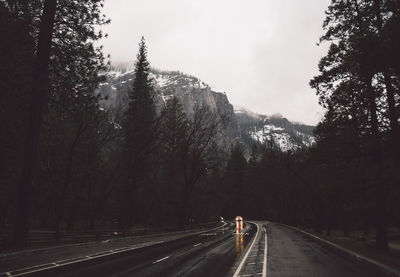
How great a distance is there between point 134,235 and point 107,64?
59.9ft

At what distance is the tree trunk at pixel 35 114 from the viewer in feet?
50.6

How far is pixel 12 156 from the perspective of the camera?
21.8 meters

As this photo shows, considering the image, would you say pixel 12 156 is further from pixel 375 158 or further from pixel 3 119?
pixel 375 158

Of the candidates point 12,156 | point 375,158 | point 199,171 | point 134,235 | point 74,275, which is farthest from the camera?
point 199,171

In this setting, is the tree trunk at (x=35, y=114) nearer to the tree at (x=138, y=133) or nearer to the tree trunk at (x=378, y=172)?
the tree trunk at (x=378, y=172)

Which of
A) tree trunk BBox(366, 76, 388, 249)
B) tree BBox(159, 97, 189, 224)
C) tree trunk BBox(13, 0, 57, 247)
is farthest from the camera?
tree BBox(159, 97, 189, 224)

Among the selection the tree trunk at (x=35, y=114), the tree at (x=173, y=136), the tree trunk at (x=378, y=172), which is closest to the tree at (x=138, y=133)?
the tree at (x=173, y=136)

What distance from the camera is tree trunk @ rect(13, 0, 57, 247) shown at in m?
15.4

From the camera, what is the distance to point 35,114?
16062 mm

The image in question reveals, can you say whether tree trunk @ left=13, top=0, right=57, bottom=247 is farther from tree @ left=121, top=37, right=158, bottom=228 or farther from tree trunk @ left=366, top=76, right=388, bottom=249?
tree @ left=121, top=37, right=158, bottom=228

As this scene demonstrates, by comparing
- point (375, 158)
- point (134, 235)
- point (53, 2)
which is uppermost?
point (53, 2)

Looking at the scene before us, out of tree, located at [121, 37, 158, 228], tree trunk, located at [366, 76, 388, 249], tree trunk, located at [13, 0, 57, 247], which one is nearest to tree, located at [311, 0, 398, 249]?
tree trunk, located at [366, 76, 388, 249]

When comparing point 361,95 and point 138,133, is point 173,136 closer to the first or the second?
point 138,133

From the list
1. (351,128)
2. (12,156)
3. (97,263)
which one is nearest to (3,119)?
(12,156)
